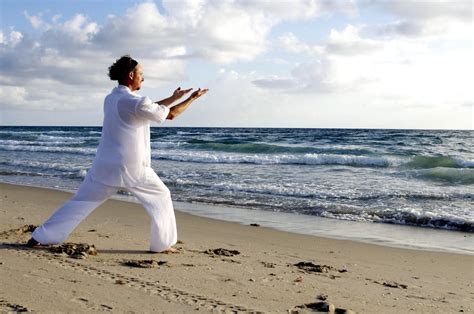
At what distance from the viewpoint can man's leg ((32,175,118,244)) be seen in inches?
198

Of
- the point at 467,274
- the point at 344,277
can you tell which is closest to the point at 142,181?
the point at 344,277

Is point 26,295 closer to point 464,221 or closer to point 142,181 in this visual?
point 142,181

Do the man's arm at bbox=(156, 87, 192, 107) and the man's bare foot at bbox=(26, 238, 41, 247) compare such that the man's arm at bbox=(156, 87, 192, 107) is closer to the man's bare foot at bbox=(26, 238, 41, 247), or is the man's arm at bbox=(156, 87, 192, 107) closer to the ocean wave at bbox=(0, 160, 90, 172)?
the man's bare foot at bbox=(26, 238, 41, 247)

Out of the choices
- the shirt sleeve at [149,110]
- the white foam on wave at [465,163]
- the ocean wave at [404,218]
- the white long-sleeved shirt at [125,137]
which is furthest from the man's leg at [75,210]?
the white foam on wave at [465,163]

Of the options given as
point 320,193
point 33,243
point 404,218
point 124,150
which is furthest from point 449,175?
point 33,243

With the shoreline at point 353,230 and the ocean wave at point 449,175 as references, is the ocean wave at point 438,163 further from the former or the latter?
the shoreline at point 353,230

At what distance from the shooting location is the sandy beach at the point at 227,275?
3732 millimetres

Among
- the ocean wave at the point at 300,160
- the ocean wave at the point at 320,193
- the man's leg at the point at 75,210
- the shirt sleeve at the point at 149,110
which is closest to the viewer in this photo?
the shirt sleeve at the point at 149,110

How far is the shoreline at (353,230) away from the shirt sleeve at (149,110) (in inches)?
140

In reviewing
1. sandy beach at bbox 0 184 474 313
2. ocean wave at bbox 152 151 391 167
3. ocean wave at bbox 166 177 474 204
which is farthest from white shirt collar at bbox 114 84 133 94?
ocean wave at bbox 152 151 391 167

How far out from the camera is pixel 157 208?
5.23 meters

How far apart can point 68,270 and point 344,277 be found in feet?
7.64

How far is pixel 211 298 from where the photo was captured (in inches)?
151

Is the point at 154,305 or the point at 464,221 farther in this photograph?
the point at 464,221
